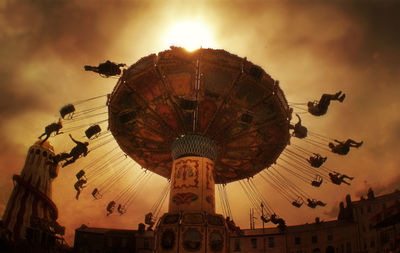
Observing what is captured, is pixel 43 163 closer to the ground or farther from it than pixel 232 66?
closer to the ground

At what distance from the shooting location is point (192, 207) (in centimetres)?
1853

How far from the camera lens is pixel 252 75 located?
19047mm

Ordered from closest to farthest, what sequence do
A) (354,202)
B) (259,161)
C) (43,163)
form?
(259,161)
(43,163)
(354,202)

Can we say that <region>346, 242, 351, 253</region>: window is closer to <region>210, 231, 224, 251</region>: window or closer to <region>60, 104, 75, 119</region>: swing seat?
<region>210, 231, 224, 251</region>: window

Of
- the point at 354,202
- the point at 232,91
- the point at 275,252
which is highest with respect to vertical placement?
the point at 232,91

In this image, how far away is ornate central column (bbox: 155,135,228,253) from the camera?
1739 cm

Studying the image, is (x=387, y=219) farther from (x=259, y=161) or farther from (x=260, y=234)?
(x=260, y=234)

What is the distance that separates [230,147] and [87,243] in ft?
96.7

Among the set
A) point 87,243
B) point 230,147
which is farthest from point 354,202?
point 87,243

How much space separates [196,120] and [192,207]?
5.31 metres

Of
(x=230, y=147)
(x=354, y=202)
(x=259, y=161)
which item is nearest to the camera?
(x=230, y=147)

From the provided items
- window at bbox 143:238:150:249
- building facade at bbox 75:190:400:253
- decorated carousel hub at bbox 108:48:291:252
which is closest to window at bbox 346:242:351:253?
→ building facade at bbox 75:190:400:253

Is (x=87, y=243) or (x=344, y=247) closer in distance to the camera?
(x=344, y=247)

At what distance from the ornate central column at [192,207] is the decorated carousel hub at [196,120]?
0.05m
